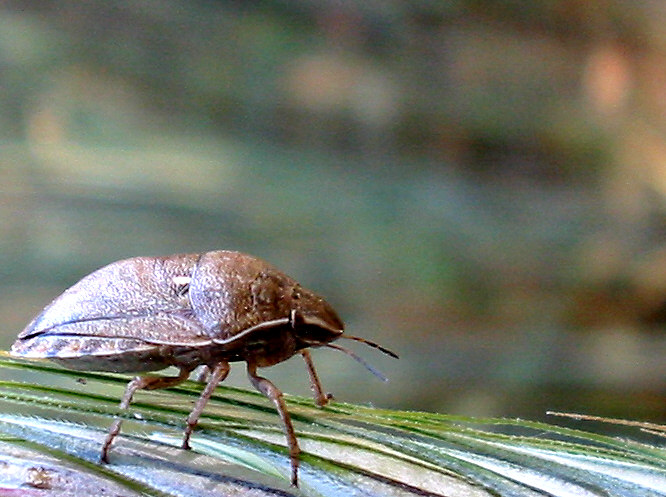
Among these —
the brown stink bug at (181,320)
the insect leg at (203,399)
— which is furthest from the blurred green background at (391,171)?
the insect leg at (203,399)

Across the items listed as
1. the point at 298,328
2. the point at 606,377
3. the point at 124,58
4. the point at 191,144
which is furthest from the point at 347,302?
the point at 298,328

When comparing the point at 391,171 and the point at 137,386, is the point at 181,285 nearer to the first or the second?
the point at 137,386

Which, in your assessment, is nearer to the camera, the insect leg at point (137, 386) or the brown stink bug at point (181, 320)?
the insect leg at point (137, 386)

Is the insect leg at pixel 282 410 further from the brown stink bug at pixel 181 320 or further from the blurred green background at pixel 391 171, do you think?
the blurred green background at pixel 391 171

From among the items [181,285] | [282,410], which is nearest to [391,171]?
[181,285]

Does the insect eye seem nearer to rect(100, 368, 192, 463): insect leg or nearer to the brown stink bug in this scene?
the brown stink bug

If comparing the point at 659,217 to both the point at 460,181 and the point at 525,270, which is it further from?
the point at 460,181
